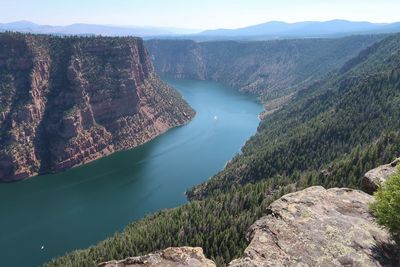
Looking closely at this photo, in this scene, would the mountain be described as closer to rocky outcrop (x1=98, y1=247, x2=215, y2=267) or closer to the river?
rocky outcrop (x1=98, y1=247, x2=215, y2=267)

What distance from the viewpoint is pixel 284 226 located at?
102 ft

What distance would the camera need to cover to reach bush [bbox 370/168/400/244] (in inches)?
1136

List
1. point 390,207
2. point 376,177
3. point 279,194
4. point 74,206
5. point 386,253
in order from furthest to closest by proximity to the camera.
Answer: point 74,206, point 279,194, point 376,177, point 386,253, point 390,207

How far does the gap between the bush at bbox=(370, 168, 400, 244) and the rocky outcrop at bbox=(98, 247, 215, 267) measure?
41.2 ft

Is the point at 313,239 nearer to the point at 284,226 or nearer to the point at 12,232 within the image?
the point at 284,226

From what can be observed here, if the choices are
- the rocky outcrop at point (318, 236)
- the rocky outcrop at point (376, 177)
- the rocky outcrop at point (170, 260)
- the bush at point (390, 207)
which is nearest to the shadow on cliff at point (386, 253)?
the rocky outcrop at point (318, 236)

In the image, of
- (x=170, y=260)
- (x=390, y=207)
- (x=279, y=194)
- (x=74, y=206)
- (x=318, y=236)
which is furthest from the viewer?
(x=74, y=206)

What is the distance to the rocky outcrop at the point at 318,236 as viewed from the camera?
27.8 metres

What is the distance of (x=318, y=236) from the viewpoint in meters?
29.8

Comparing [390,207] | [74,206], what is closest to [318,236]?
[390,207]

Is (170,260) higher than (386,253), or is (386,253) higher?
(170,260)

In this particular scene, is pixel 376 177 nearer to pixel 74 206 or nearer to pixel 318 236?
pixel 318 236

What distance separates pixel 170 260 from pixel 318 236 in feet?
35.2

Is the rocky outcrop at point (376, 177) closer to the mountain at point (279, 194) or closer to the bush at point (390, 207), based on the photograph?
the mountain at point (279, 194)
